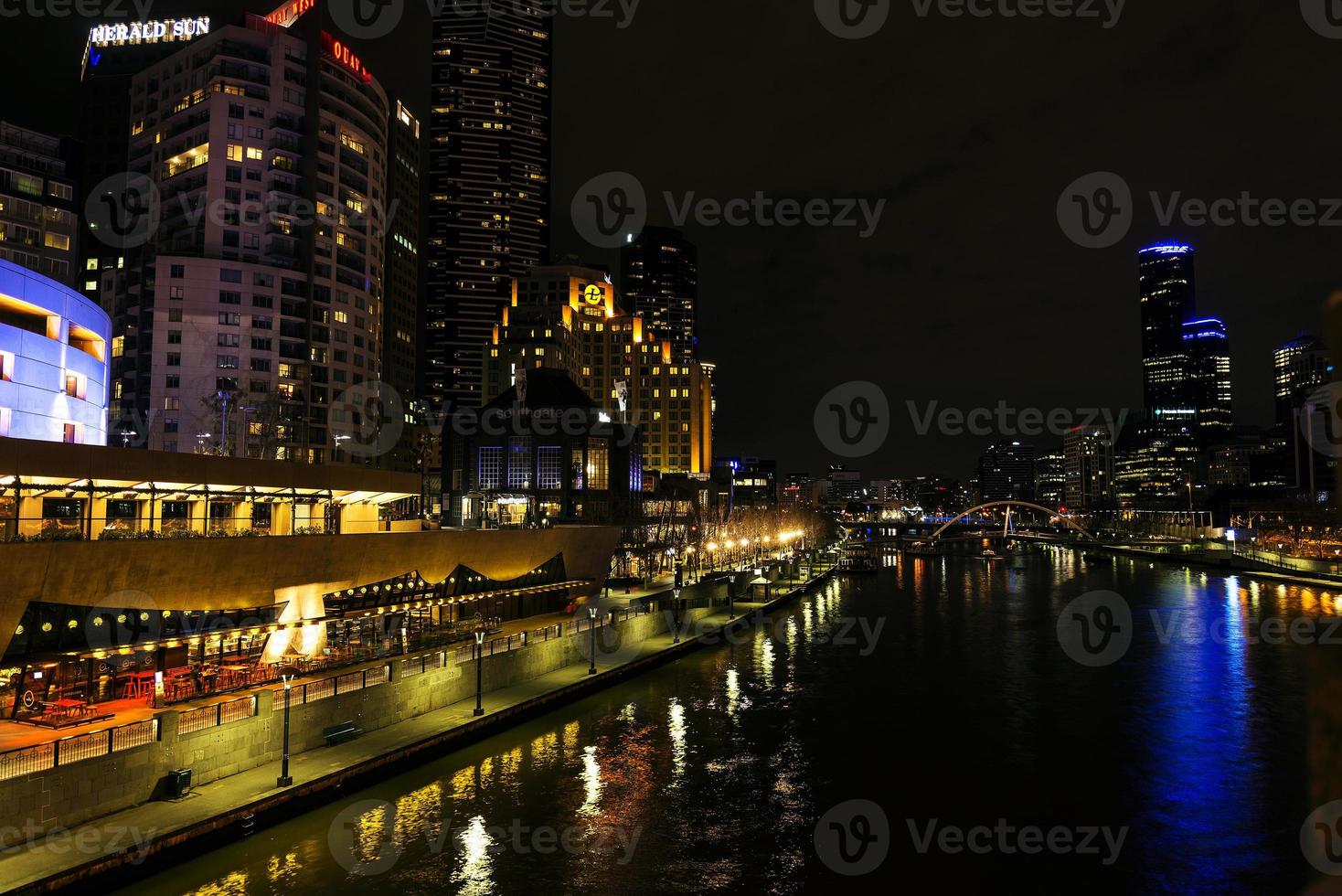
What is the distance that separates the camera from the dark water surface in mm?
25328

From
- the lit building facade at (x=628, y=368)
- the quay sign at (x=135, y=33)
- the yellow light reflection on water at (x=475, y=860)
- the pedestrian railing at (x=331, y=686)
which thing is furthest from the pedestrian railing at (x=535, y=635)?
the lit building facade at (x=628, y=368)

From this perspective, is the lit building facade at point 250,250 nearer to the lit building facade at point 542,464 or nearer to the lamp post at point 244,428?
the lamp post at point 244,428

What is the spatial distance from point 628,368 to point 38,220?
10833cm

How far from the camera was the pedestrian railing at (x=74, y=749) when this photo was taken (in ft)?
70.7

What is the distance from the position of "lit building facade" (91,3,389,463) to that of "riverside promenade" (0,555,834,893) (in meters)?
61.5

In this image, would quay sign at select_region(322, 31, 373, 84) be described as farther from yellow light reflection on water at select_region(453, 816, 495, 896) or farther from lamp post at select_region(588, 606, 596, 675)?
yellow light reflection on water at select_region(453, 816, 495, 896)

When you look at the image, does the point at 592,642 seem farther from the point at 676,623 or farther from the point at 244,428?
the point at 244,428

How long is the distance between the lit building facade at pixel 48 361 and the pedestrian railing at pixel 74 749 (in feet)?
65.5

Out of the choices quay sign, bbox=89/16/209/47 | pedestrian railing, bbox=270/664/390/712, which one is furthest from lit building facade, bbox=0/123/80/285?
pedestrian railing, bbox=270/664/390/712

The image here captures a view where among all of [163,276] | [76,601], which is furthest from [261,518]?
[163,276]

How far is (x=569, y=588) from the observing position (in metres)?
64.7

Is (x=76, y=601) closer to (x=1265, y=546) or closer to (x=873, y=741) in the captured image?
(x=873, y=741)

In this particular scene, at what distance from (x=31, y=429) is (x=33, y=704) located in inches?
827

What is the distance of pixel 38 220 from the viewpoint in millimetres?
96938
